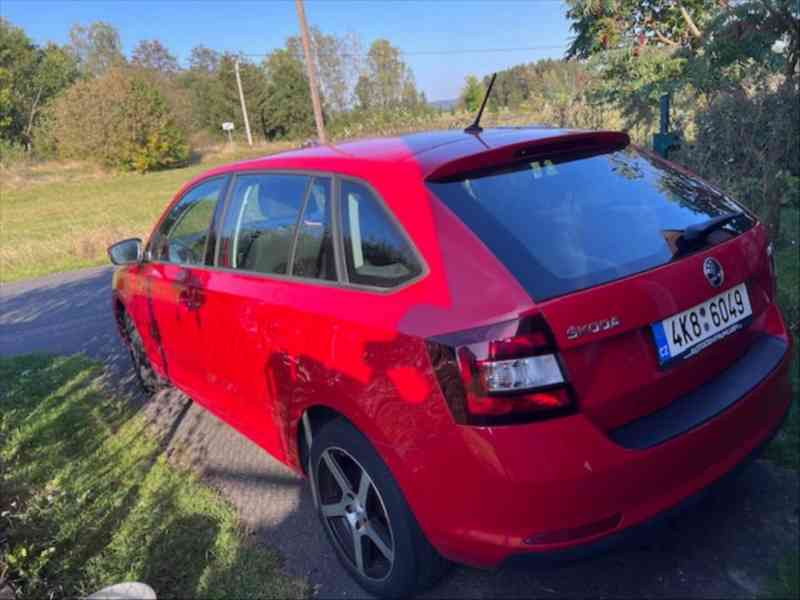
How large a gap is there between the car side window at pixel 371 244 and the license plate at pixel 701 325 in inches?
33.1

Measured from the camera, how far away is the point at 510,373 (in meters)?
1.84

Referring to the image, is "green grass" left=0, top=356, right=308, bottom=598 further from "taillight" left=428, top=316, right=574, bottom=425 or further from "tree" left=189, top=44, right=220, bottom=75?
"tree" left=189, top=44, right=220, bottom=75

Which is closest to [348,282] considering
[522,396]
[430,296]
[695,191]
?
[430,296]

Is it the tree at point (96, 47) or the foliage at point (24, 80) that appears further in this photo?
the tree at point (96, 47)

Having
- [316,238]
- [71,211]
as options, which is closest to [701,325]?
[316,238]

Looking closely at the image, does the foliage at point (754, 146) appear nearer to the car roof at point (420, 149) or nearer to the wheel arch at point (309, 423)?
the car roof at point (420, 149)

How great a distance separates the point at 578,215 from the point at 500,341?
69cm

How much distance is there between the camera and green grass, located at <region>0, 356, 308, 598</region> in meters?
2.75

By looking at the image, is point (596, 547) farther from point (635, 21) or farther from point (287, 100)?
point (287, 100)

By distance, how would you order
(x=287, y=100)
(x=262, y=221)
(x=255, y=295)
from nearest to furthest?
(x=255, y=295), (x=262, y=221), (x=287, y=100)

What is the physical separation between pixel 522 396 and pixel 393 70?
66665 millimetres

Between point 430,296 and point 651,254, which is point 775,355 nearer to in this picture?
point 651,254

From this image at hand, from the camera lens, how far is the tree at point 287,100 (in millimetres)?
61188

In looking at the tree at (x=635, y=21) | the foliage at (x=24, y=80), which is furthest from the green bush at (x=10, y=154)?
the tree at (x=635, y=21)
